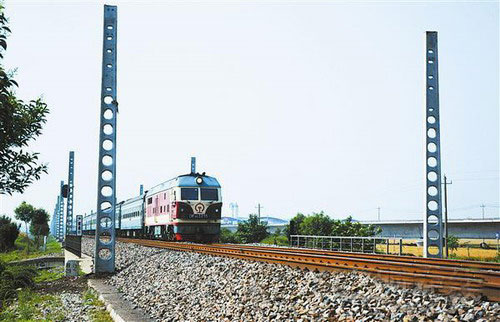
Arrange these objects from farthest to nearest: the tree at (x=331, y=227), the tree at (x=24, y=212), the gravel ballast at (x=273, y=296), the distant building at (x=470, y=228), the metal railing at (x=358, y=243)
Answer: the tree at (x=24, y=212) → the distant building at (x=470, y=228) → the tree at (x=331, y=227) → the metal railing at (x=358, y=243) → the gravel ballast at (x=273, y=296)

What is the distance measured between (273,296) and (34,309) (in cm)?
722

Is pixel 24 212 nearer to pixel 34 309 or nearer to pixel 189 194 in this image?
pixel 189 194

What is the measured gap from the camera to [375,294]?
681cm

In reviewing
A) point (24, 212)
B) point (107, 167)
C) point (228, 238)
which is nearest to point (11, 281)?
point (107, 167)

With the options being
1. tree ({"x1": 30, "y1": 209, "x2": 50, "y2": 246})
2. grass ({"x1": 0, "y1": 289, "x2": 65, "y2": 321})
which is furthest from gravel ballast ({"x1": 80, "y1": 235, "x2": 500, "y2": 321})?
tree ({"x1": 30, "y1": 209, "x2": 50, "y2": 246})

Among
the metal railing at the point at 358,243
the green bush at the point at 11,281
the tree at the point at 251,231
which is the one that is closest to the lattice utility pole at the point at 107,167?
the green bush at the point at 11,281

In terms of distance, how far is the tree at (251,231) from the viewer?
4025cm

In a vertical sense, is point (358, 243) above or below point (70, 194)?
below

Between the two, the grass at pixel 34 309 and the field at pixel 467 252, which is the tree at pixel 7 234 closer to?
the field at pixel 467 252

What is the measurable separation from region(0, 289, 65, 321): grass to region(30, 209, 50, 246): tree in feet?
153

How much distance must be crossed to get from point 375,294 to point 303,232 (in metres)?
34.5

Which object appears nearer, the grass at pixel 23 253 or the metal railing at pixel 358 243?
the metal railing at pixel 358 243

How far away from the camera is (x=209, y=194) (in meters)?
24.6

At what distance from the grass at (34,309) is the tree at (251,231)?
85.2 feet
